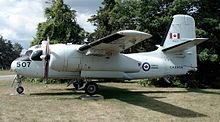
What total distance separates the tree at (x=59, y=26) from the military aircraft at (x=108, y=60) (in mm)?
6041

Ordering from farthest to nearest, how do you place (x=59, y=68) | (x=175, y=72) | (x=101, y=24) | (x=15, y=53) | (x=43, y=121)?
(x=15, y=53) < (x=101, y=24) < (x=175, y=72) < (x=59, y=68) < (x=43, y=121)

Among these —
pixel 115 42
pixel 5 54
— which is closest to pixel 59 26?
pixel 115 42

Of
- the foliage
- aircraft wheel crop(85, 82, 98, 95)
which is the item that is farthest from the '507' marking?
the foliage

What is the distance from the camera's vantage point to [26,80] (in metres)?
20.1

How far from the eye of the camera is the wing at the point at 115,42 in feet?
28.2

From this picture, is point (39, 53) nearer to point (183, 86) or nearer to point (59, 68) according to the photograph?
point (59, 68)

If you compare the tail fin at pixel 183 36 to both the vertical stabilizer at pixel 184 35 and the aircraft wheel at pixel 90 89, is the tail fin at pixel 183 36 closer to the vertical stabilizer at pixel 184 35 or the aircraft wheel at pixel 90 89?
the vertical stabilizer at pixel 184 35

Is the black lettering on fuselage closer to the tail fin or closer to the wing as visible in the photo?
the wing

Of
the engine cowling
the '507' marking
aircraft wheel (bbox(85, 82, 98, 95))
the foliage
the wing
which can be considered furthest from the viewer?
the foliage

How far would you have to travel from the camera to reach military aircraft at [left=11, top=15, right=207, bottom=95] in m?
11.2

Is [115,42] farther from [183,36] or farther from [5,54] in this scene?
[5,54]

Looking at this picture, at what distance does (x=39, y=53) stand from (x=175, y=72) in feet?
26.1

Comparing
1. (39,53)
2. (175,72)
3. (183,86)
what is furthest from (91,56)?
(183,86)

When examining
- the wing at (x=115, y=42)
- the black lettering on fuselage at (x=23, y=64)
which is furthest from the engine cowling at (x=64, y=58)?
the black lettering on fuselage at (x=23, y=64)
